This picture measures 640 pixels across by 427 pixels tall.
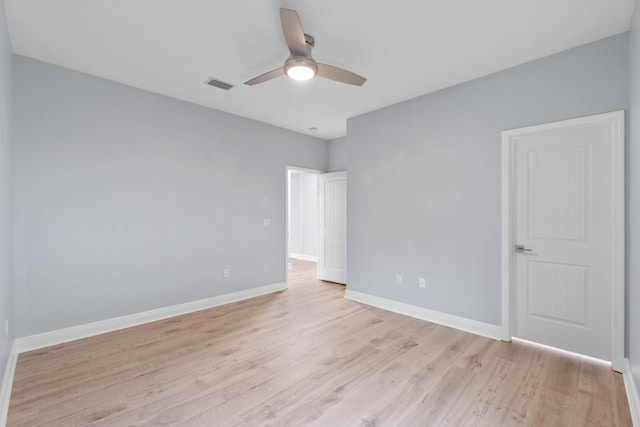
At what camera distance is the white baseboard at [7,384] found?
1.78 metres

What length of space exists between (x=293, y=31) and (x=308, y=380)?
98.3 inches

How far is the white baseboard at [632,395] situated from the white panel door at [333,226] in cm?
352

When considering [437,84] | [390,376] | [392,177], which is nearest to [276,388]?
[390,376]

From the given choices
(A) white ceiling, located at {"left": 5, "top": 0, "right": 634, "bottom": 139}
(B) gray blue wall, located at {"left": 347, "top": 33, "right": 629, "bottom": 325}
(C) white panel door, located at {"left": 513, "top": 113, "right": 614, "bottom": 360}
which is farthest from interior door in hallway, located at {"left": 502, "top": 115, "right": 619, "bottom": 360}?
(A) white ceiling, located at {"left": 5, "top": 0, "right": 634, "bottom": 139}

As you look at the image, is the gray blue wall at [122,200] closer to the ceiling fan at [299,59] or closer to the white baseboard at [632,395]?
the ceiling fan at [299,59]

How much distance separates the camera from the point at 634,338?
1993 millimetres

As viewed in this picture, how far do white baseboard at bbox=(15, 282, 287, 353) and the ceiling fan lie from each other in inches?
113

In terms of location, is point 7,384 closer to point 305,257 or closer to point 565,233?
point 565,233

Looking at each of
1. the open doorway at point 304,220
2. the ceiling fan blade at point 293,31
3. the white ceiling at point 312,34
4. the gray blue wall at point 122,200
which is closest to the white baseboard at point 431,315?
the gray blue wall at point 122,200

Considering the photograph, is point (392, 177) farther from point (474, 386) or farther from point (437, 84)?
point (474, 386)

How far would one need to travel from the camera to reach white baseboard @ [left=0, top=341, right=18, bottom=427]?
1.78 meters

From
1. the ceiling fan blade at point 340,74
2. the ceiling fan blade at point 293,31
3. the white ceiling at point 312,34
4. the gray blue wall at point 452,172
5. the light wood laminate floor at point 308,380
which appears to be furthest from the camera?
the gray blue wall at point 452,172

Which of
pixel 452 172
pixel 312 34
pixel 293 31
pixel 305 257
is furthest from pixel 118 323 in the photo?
pixel 305 257

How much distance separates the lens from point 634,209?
2027mm
